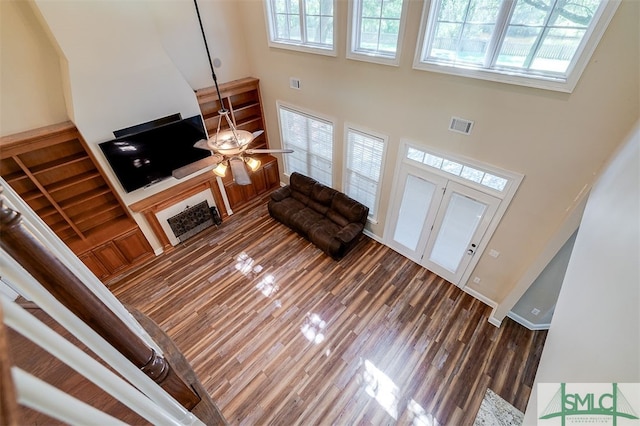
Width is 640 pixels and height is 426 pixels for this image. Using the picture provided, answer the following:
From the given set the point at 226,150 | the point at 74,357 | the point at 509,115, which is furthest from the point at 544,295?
the point at 74,357

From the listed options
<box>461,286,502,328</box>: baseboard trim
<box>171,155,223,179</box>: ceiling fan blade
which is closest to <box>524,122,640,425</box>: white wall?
<box>461,286,502,328</box>: baseboard trim

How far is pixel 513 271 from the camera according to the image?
388 cm

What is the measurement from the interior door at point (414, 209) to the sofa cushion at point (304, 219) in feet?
5.26

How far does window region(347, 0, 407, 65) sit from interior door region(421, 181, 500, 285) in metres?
2.10

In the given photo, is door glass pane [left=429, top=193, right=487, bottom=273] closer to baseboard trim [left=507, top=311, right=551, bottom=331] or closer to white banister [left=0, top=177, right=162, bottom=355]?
baseboard trim [left=507, top=311, right=551, bottom=331]

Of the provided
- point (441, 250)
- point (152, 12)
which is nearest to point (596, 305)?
point (441, 250)

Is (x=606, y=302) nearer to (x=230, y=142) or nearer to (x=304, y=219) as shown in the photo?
(x=230, y=142)

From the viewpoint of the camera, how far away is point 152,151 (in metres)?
4.68

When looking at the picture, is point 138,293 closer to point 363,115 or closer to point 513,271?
point 363,115

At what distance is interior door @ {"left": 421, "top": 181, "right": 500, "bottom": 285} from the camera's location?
3.81 meters

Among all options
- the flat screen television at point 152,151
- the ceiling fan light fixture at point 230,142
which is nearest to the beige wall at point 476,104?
the flat screen television at point 152,151

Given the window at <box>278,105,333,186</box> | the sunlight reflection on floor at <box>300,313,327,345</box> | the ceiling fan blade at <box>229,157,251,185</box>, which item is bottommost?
the sunlight reflection on floor at <box>300,313,327,345</box>

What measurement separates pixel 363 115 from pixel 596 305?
3.82 metres

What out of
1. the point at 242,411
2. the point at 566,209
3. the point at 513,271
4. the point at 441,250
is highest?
the point at 566,209
